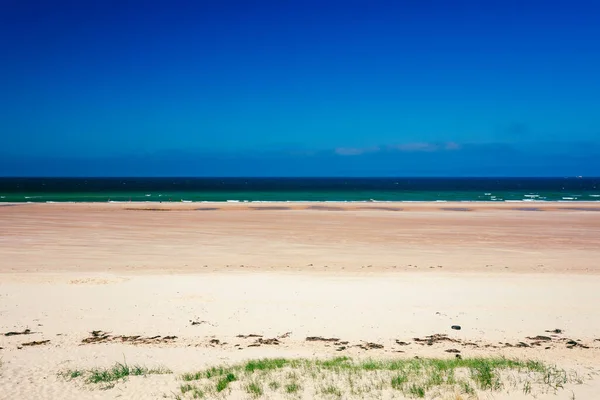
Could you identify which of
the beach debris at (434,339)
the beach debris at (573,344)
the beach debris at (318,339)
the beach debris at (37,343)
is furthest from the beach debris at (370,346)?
the beach debris at (37,343)

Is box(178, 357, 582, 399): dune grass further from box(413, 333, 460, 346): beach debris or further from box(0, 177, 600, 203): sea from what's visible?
box(0, 177, 600, 203): sea

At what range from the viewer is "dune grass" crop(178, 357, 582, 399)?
21.6 ft

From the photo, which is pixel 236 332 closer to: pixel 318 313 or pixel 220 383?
pixel 318 313

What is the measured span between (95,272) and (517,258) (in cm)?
1599

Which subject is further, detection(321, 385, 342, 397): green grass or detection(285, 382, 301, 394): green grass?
detection(285, 382, 301, 394): green grass

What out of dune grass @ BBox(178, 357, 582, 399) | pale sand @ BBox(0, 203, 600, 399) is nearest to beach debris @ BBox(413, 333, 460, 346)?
pale sand @ BBox(0, 203, 600, 399)

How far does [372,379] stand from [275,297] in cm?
638

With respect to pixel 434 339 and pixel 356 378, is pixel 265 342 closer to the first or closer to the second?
pixel 356 378

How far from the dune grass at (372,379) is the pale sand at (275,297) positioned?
36 cm

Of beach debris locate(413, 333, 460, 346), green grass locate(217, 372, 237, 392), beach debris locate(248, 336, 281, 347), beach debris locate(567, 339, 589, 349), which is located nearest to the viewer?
green grass locate(217, 372, 237, 392)

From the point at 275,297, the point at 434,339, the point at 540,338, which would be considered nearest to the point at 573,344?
the point at 540,338

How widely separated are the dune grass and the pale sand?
36 centimetres

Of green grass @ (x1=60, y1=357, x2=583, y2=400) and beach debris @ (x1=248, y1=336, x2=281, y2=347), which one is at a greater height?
green grass @ (x1=60, y1=357, x2=583, y2=400)

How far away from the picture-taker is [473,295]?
44.3 feet
